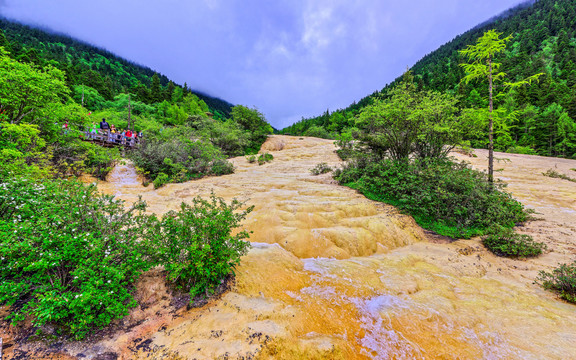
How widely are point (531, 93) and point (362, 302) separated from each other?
200 feet

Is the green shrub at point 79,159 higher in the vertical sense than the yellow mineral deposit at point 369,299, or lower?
higher

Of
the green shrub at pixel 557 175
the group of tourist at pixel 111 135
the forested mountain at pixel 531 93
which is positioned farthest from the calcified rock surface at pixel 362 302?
the group of tourist at pixel 111 135

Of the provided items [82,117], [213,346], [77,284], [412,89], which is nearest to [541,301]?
[213,346]

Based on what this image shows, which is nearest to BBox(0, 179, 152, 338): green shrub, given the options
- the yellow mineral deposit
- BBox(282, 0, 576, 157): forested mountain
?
the yellow mineral deposit

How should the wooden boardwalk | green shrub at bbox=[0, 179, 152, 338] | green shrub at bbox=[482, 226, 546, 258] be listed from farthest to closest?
1. the wooden boardwalk
2. green shrub at bbox=[482, 226, 546, 258]
3. green shrub at bbox=[0, 179, 152, 338]

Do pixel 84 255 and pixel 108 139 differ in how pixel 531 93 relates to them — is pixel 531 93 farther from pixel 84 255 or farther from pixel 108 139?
pixel 108 139

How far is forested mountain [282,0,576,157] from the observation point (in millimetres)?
26678

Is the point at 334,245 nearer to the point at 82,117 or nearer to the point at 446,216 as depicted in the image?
the point at 446,216

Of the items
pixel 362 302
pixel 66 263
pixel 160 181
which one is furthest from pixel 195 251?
pixel 160 181

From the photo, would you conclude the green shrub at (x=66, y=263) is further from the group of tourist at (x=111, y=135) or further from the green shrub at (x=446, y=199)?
the group of tourist at (x=111, y=135)

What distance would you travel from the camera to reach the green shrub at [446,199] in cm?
679

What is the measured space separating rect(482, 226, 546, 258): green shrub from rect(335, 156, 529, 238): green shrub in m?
0.63

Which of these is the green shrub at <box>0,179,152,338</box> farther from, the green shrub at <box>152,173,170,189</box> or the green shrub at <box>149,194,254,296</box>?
the green shrub at <box>152,173,170,189</box>

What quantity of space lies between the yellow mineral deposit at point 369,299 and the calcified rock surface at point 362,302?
0.05ft
